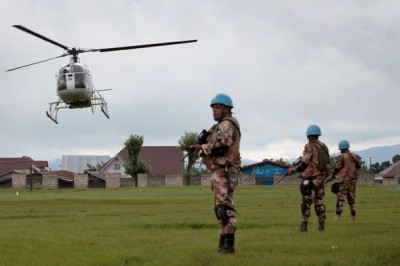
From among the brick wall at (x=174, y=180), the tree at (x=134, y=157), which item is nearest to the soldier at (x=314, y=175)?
the brick wall at (x=174, y=180)

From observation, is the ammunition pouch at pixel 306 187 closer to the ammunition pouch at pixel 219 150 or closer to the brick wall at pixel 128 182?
the ammunition pouch at pixel 219 150

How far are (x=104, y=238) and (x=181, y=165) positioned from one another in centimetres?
11651

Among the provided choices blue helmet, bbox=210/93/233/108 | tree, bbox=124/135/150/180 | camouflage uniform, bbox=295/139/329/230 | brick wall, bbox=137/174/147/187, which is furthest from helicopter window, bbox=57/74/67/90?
tree, bbox=124/135/150/180

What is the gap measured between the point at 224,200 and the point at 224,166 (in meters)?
0.55

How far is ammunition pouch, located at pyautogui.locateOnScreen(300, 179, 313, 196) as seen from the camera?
593 inches

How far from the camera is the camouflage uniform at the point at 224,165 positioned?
1066cm

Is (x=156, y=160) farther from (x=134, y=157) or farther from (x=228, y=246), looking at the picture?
(x=228, y=246)

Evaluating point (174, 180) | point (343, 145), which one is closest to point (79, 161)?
point (174, 180)

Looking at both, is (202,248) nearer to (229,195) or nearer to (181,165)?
(229,195)

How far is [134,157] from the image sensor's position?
114 m

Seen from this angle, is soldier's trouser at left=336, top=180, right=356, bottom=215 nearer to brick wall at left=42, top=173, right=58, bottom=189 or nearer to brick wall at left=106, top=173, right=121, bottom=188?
brick wall at left=106, top=173, right=121, bottom=188

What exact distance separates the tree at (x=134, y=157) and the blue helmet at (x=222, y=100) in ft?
337

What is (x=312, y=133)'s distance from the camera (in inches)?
611

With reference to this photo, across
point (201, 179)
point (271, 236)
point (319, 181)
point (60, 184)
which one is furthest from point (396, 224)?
point (60, 184)
